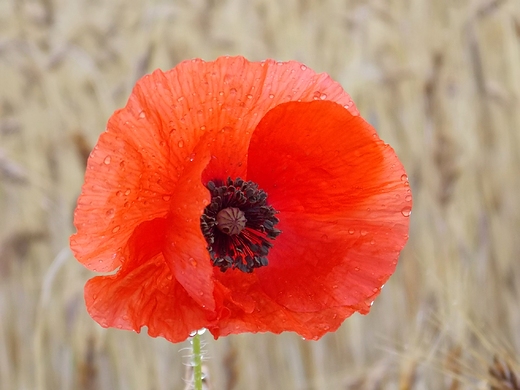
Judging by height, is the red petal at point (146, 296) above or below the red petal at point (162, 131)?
below

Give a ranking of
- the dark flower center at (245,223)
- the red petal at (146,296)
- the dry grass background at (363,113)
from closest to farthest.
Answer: the red petal at (146,296), the dark flower center at (245,223), the dry grass background at (363,113)

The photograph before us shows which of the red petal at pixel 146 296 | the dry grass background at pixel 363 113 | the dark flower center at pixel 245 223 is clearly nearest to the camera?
the red petal at pixel 146 296

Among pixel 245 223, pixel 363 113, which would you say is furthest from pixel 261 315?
pixel 363 113

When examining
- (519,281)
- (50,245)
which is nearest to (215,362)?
(50,245)

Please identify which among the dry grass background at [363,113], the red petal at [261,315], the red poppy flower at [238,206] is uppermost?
the dry grass background at [363,113]

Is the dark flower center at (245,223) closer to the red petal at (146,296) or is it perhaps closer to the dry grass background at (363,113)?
the red petal at (146,296)

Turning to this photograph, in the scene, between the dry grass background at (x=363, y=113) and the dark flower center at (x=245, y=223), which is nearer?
the dark flower center at (x=245, y=223)

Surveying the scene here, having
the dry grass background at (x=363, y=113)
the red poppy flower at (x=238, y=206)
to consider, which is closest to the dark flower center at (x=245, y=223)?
the red poppy flower at (x=238, y=206)

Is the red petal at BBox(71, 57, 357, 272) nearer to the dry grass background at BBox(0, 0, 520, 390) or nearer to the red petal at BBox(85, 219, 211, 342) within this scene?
the red petal at BBox(85, 219, 211, 342)

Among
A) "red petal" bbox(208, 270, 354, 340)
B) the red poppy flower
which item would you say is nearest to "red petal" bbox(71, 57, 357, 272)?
the red poppy flower
